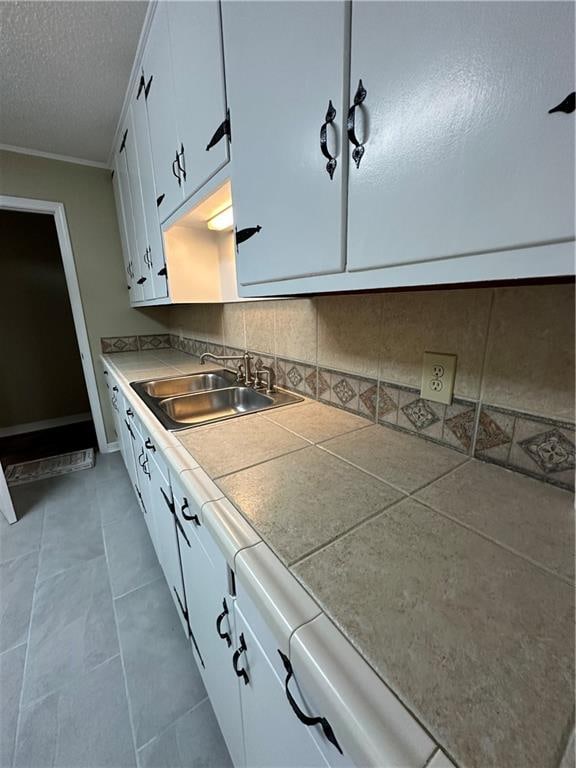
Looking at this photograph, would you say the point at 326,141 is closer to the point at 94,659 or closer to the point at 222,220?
the point at 222,220

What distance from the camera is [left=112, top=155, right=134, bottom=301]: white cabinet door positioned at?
2.18 m

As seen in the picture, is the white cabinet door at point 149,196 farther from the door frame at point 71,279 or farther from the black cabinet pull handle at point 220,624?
the black cabinet pull handle at point 220,624

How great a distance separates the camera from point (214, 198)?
3.44ft

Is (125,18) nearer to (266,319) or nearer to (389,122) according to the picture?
(266,319)

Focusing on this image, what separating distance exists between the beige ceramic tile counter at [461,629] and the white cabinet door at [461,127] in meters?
0.41

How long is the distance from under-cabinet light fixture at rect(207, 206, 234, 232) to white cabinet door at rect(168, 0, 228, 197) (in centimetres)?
22

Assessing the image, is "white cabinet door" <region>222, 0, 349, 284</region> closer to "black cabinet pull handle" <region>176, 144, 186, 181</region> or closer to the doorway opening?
"black cabinet pull handle" <region>176, 144, 186, 181</region>

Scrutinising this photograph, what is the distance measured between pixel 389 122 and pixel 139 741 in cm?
163

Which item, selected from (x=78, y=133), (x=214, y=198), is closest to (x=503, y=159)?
(x=214, y=198)

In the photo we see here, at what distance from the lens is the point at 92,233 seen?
2.39 m

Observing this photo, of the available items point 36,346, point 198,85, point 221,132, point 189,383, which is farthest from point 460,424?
point 36,346

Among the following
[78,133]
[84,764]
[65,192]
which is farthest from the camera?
[65,192]

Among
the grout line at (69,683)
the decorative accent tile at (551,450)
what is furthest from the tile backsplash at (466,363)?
the grout line at (69,683)

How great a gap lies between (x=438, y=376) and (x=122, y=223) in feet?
8.37
